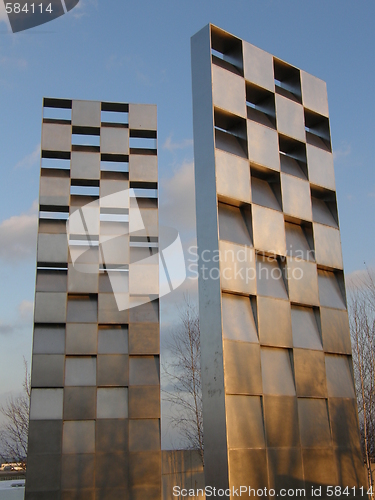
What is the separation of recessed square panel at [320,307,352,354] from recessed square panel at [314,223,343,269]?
680 mm

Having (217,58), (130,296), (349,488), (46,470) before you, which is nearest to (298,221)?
(217,58)

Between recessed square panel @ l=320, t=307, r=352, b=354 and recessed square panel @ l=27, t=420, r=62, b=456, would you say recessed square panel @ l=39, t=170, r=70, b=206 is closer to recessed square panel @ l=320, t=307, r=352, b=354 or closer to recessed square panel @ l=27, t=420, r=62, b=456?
recessed square panel @ l=27, t=420, r=62, b=456

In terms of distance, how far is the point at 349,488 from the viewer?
22.5 feet

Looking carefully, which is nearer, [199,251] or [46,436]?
[199,251]

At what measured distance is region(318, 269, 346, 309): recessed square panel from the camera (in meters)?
7.61

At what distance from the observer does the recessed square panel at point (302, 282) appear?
23.7 ft

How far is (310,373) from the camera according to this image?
6.99m

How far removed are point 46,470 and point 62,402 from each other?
1.51 m

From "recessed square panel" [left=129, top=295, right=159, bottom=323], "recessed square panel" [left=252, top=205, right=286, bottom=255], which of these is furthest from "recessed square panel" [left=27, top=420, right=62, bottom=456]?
"recessed square panel" [left=252, top=205, right=286, bottom=255]

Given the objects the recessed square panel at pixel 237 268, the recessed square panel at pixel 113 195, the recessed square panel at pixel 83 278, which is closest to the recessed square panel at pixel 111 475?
the recessed square panel at pixel 83 278

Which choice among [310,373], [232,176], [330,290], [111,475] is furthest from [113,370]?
[232,176]

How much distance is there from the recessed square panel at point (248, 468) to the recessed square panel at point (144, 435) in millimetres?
7779

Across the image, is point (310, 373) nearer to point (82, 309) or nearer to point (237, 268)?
point (237, 268)

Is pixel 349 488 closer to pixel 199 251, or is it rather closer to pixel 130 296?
pixel 199 251
